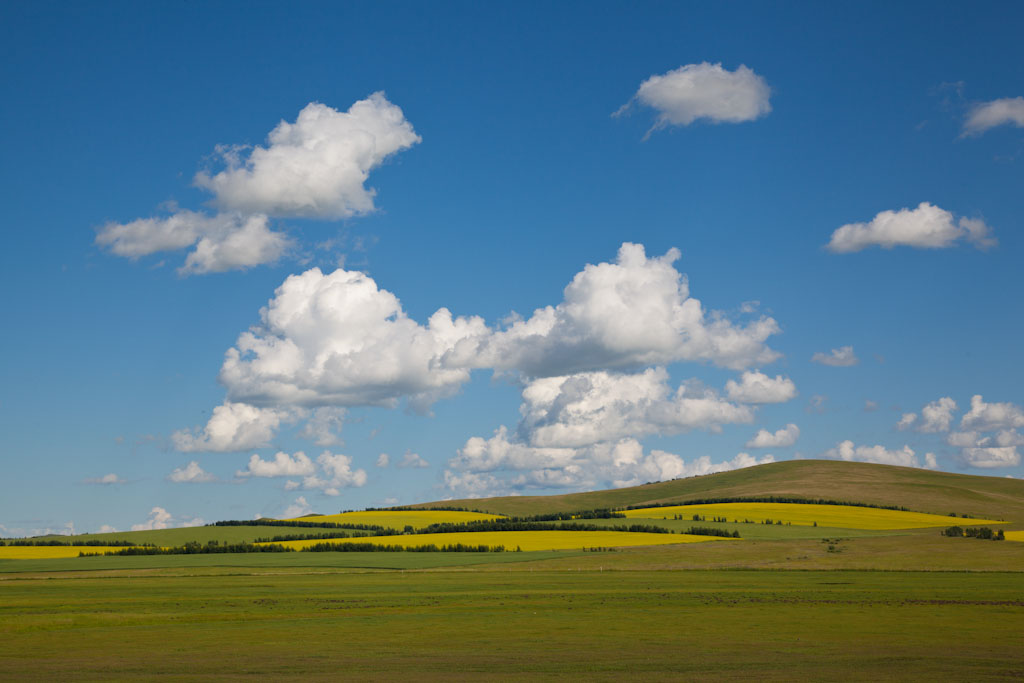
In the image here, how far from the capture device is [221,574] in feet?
248

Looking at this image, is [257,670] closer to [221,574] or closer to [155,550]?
[221,574]

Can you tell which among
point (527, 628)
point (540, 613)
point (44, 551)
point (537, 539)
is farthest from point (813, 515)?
point (44, 551)

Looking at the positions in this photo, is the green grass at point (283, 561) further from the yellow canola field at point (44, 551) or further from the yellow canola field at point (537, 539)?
the yellow canola field at point (537, 539)

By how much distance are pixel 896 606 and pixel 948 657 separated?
1737 cm

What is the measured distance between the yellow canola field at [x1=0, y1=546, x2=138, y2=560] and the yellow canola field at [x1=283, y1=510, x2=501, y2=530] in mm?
37920

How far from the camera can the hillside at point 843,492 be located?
14888cm

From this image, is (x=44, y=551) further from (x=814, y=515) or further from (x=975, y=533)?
(x=975, y=533)

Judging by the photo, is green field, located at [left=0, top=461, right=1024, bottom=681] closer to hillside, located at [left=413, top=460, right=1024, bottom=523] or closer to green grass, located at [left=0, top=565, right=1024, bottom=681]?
green grass, located at [left=0, top=565, right=1024, bottom=681]

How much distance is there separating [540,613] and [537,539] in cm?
5852

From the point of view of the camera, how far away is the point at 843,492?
158 m

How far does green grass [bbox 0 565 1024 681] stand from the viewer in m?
29.3

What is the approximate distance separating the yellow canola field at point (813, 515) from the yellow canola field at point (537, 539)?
22691 mm

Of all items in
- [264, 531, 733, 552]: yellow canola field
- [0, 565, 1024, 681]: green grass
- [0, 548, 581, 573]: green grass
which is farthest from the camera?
[264, 531, 733, 552]: yellow canola field

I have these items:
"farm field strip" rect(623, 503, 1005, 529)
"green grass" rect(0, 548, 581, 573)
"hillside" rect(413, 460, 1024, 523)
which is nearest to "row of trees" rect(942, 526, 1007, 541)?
"farm field strip" rect(623, 503, 1005, 529)
